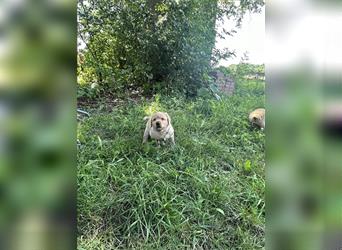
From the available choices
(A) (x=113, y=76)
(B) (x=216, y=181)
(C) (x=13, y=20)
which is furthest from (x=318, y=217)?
(A) (x=113, y=76)

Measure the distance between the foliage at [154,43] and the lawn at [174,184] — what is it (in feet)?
1.93

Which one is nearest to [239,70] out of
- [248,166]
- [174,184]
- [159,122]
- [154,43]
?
[154,43]

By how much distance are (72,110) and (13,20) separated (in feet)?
A: 0.44

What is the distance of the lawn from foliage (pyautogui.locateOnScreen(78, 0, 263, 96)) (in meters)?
0.59

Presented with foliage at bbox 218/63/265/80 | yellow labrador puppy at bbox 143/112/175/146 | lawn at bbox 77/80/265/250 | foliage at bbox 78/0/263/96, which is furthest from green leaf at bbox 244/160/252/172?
foliage at bbox 78/0/263/96

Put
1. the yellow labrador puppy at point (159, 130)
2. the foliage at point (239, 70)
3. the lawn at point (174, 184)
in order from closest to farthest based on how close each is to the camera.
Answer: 1. the lawn at point (174, 184)
2. the yellow labrador puppy at point (159, 130)
3. the foliage at point (239, 70)

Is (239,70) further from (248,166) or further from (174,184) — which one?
(174,184)

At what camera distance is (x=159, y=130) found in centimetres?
244

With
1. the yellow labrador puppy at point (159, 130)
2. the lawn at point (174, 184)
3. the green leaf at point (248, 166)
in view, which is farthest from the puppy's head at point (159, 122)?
the green leaf at point (248, 166)

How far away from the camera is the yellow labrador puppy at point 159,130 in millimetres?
2436

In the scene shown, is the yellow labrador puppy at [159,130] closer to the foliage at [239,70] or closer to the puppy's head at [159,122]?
the puppy's head at [159,122]

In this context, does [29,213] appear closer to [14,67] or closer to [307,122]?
[14,67]

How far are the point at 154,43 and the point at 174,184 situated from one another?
1951 mm

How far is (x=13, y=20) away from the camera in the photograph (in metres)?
0.42
